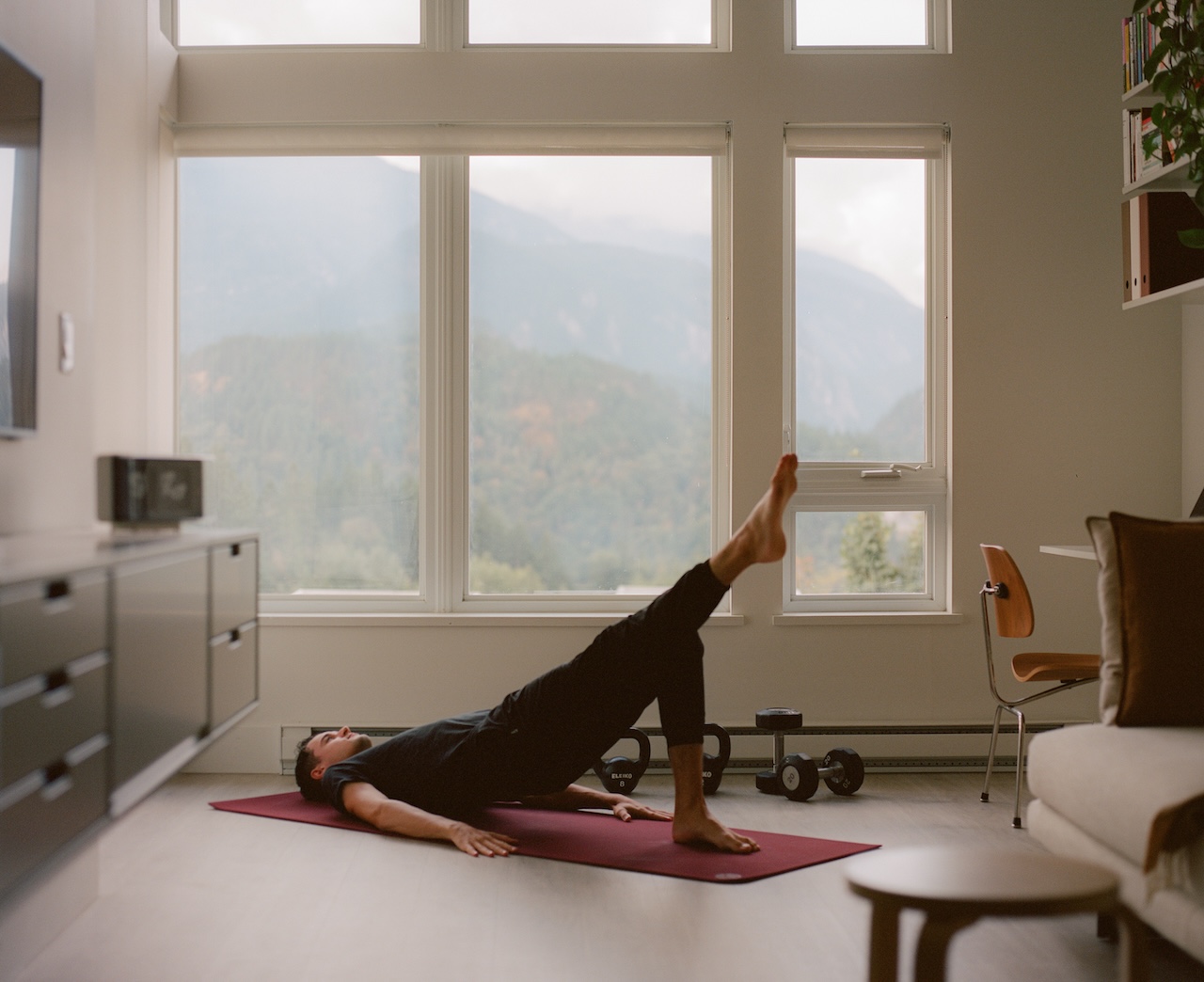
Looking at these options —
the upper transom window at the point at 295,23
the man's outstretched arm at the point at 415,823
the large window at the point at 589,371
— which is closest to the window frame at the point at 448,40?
the upper transom window at the point at 295,23

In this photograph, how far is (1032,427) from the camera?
13.4ft

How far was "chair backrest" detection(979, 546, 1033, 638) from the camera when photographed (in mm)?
3379

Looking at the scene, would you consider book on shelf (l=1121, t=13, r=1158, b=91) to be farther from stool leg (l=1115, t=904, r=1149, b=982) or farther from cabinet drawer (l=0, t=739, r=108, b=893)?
cabinet drawer (l=0, t=739, r=108, b=893)

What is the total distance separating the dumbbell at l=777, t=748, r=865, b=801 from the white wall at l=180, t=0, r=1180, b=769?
381 millimetres

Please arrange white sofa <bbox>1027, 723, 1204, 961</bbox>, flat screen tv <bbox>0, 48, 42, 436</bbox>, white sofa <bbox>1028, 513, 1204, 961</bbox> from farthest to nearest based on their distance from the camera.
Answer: flat screen tv <bbox>0, 48, 42, 436</bbox>, white sofa <bbox>1028, 513, 1204, 961</bbox>, white sofa <bbox>1027, 723, 1204, 961</bbox>

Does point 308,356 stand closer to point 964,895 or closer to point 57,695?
point 57,695

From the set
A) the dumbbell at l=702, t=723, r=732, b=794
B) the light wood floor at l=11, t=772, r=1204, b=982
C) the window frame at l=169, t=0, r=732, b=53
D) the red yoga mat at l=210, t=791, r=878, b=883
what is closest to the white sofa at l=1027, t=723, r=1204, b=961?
the light wood floor at l=11, t=772, r=1204, b=982

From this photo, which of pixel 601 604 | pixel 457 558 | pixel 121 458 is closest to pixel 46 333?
pixel 121 458

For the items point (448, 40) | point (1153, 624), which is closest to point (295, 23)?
point (448, 40)

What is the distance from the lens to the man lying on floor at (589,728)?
113 inches

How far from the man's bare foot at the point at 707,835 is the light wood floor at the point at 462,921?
0.66 ft

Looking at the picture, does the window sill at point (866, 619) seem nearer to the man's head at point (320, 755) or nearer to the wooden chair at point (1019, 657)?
the wooden chair at point (1019, 657)

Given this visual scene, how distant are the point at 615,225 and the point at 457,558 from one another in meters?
1.42

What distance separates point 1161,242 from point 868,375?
113 centimetres
